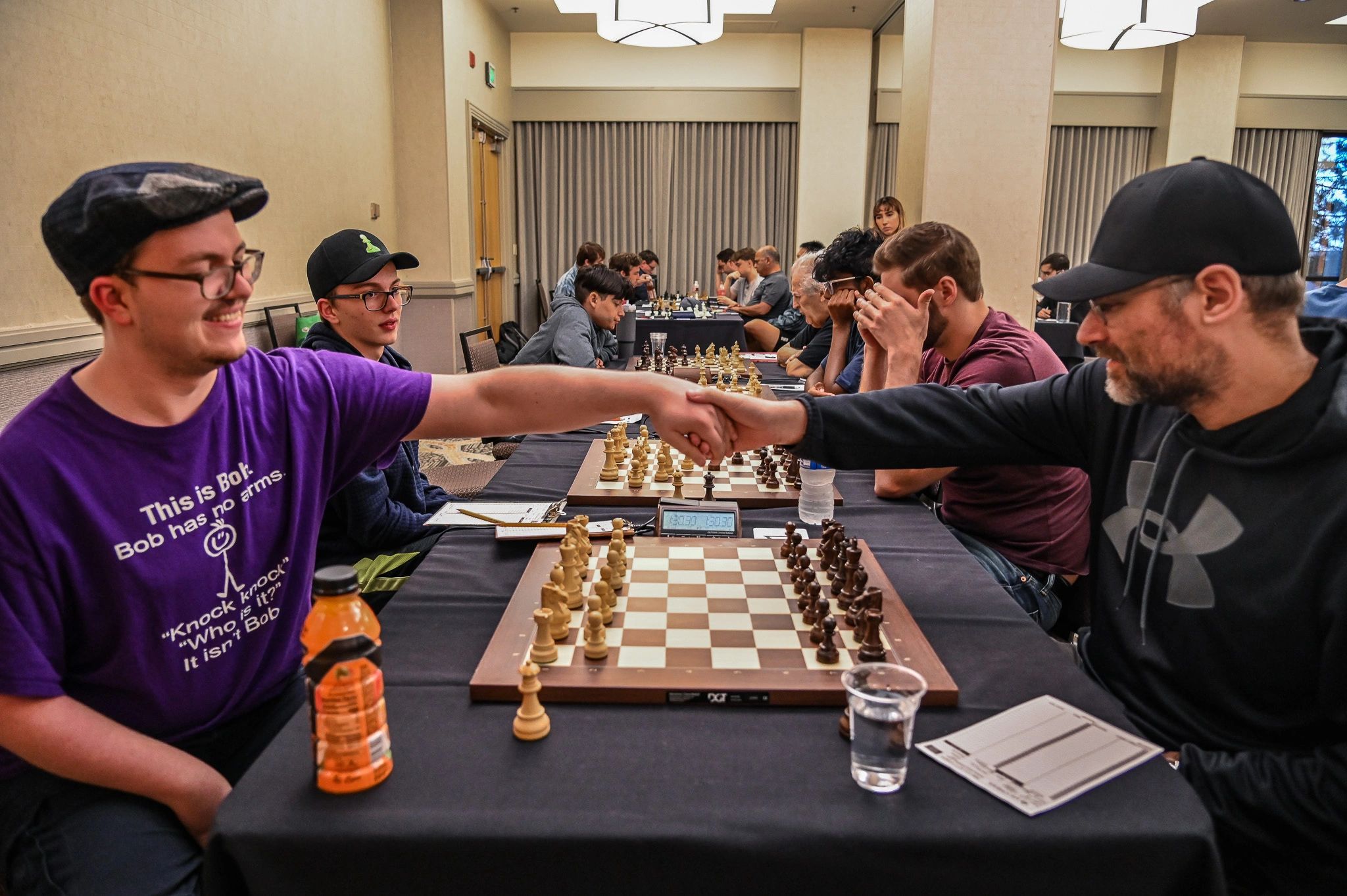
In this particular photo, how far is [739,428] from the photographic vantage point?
190cm

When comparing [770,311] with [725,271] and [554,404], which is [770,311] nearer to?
[725,271]

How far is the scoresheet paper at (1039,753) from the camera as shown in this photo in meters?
1.00

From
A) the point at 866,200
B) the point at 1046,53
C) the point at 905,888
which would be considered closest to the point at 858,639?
the point at 905,888

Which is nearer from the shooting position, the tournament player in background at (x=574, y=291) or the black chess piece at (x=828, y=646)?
the black chess piece at (x=828, y=646)

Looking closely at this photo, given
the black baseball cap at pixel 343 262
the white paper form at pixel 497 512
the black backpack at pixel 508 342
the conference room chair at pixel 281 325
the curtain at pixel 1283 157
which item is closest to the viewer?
the white paper form at pixel 497 512

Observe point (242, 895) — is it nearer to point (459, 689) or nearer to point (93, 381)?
point (459, 689)

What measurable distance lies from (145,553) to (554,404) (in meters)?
0.76

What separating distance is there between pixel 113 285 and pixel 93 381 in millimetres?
140

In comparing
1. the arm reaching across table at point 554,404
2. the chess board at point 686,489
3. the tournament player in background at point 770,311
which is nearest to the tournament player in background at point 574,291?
the tournament player in background at point 770,311

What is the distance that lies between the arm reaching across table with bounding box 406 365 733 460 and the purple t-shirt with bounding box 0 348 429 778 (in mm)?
236

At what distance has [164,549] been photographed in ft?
4.15

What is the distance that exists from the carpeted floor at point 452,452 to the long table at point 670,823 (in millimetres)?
5057

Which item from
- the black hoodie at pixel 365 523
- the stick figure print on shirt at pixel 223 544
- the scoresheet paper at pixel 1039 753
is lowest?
the black hoodie at pixel 365 523

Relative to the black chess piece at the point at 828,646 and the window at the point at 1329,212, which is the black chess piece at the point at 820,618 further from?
the window at the point at 1329,212
